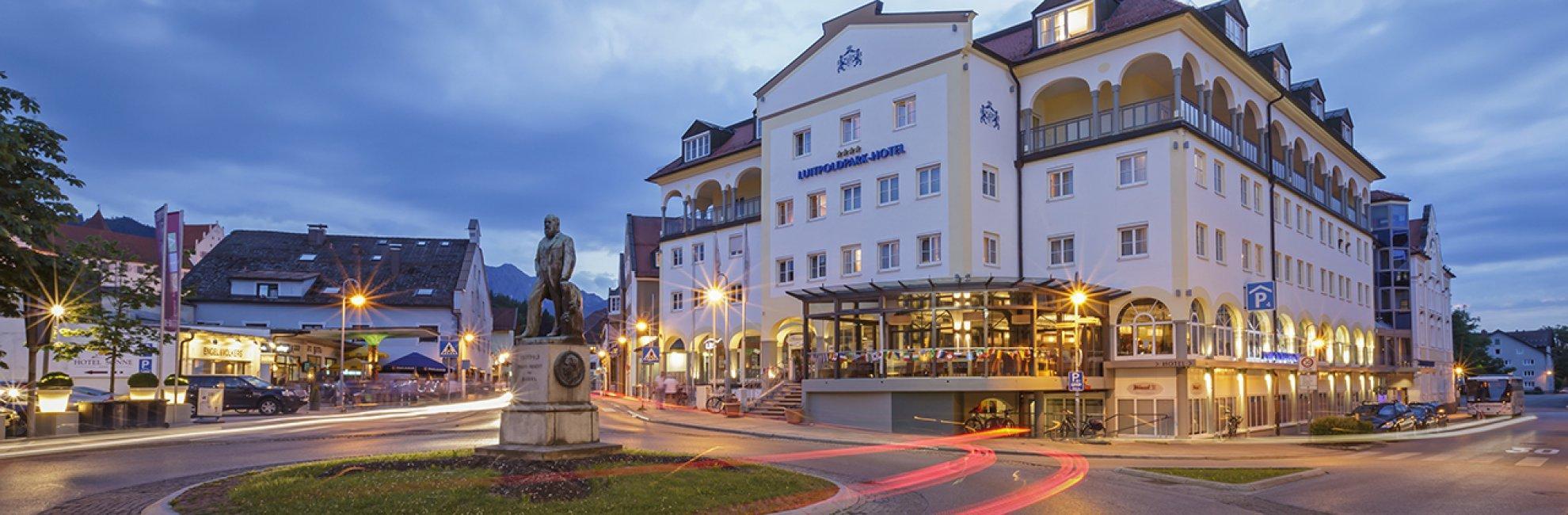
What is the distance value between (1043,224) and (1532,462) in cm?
1836

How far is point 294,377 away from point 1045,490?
191ft

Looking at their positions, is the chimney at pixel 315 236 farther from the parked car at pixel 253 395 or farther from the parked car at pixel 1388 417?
the parked car at pixel 1388 417

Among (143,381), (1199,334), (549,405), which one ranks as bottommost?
(143,381)

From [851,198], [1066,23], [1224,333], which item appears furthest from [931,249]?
[1224,333]

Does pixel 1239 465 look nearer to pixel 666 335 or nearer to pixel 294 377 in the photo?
pixel 666 335

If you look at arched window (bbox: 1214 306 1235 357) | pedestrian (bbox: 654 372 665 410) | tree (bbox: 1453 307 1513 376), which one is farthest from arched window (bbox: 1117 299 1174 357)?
tree (bbox: 1453 307 1513 376)

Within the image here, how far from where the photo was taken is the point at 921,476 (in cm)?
2070

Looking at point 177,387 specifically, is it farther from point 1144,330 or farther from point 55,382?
point 1144,330

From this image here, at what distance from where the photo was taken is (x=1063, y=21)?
42.3 meters

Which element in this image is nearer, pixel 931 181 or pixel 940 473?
pixel 940 473

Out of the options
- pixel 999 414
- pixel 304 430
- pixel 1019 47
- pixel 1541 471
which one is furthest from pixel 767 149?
pixel 1541 471

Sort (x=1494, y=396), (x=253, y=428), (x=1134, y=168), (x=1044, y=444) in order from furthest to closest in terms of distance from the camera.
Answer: (x=1494, y=396), (x=1134, y=168), (x=253, y=428), (x=1044, y=444)

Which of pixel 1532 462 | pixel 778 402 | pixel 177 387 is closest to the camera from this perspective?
pixel 1532 462

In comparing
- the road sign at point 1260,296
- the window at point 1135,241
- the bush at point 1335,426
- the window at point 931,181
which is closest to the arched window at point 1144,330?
the window at point 1135,241
